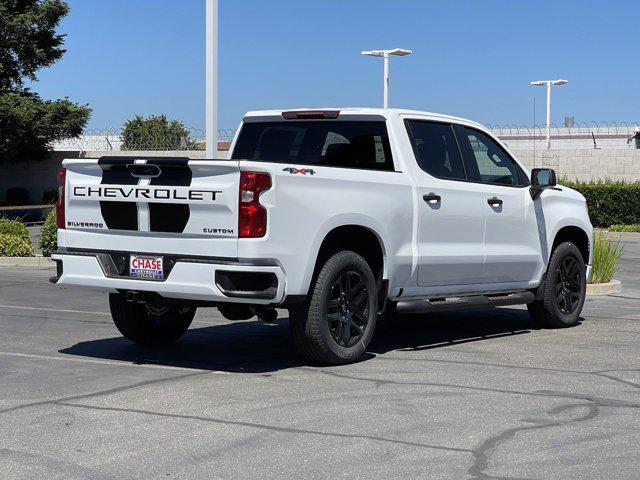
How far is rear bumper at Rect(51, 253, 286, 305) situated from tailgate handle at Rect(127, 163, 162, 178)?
0.75 metres

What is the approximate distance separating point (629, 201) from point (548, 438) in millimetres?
26861

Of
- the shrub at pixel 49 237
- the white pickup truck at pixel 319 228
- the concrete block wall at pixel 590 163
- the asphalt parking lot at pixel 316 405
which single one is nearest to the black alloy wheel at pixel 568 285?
the white pickup truck at pixel 319 228

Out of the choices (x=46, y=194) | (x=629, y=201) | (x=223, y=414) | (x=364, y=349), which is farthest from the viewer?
(x=46, y=194)

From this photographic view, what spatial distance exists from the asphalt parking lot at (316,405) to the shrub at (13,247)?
29.4 ft

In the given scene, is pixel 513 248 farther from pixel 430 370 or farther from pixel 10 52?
pixel 10 52

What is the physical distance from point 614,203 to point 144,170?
25.5 m

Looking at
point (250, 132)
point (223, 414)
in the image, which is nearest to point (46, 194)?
point (250, 132)

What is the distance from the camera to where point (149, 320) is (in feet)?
33.6

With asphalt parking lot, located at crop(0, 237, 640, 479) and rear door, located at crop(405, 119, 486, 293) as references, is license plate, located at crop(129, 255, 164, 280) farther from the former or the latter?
rear door, located at crop(405, 119, 486, 293)

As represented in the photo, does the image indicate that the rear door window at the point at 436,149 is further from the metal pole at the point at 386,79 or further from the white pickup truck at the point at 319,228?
the metal pole at the point at 386,79

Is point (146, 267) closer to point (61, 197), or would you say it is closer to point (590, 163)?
point (61, 197)

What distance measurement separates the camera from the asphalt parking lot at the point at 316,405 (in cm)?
605

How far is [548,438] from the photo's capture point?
6.65 m

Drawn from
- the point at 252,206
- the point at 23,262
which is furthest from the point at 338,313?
the point at 23,262
